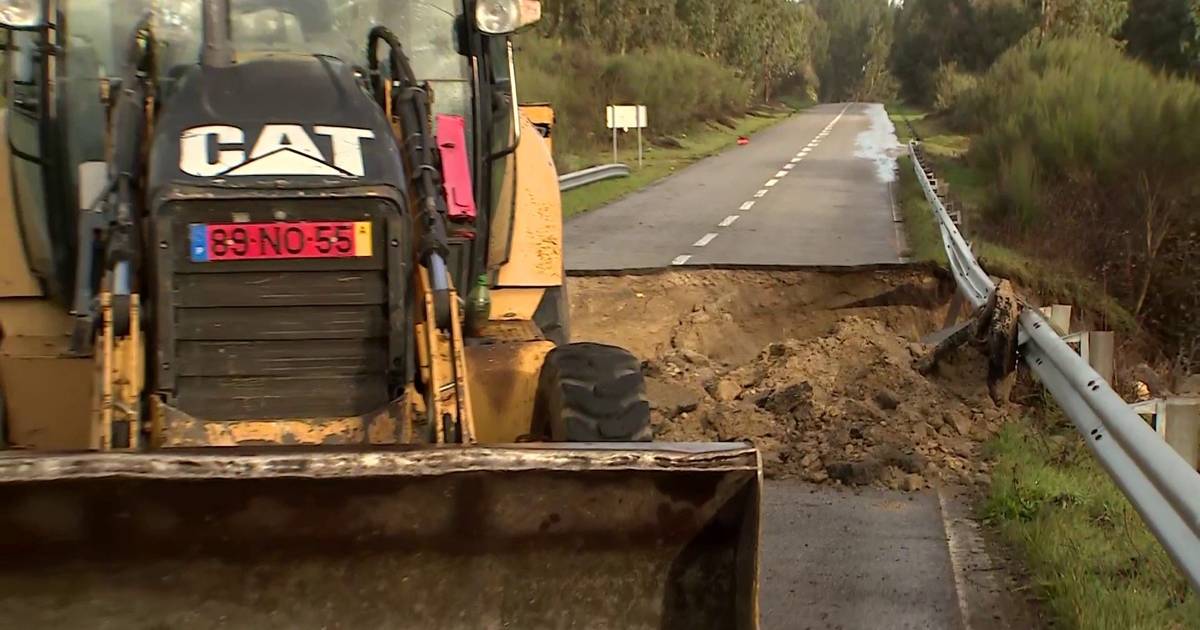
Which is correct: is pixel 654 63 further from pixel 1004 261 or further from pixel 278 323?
pixel 278 323

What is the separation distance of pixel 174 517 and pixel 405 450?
63 centimetres

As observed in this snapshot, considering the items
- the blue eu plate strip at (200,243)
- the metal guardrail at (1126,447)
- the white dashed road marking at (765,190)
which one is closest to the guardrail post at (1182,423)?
the metal guardrail at (1126,447)

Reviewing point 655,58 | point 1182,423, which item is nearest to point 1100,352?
point 1182,423

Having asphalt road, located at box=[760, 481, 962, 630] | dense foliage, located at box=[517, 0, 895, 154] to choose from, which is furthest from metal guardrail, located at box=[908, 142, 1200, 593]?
dense foliage, located at box=[517, 0, 895, 154]

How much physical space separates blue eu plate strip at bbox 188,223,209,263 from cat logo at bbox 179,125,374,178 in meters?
0.18

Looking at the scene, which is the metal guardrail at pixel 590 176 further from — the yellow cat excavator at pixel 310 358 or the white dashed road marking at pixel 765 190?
the yellow cat excavator at pixel 310 358

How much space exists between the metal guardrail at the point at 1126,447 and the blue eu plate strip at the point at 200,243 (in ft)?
10.7

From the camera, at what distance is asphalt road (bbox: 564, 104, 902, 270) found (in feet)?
48.1

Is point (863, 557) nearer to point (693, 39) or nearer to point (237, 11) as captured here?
point (237, 11)

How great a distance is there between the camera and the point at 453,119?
548 centimetres

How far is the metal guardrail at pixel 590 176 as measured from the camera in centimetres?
2425

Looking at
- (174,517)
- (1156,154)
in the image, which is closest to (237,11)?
(174,517)

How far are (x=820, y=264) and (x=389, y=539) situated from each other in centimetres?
975

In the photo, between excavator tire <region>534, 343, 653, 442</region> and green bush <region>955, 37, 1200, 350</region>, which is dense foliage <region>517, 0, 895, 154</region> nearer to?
excavator tire <region>534, 343, 653, 442</region>
